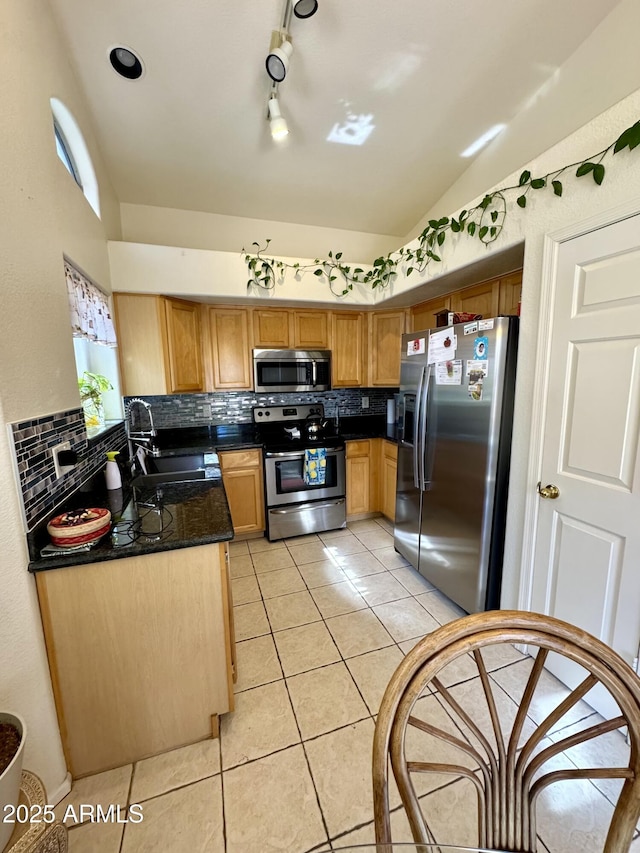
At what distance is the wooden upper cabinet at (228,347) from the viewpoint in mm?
2967

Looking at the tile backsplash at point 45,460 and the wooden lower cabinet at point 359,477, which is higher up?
the tile backsplash at point 45,460

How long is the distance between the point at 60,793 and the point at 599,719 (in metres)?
2.13

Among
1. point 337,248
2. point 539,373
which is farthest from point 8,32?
point 337,248

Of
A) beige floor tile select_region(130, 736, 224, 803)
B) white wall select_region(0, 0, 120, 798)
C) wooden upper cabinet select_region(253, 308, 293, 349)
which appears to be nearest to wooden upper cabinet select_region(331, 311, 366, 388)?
wooden upper cabinet select_region(253, 308, 293, 349)

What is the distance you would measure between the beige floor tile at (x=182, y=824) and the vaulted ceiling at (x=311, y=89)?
128 inches

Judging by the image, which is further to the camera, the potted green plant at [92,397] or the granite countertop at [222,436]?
the granite countertop at [222,436]

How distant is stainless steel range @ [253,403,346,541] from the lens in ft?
9.70

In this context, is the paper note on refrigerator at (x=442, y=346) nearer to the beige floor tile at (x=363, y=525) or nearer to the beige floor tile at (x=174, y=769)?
the beige floor tile at (x=363, y=525)

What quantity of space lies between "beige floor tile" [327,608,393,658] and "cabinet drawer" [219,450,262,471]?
1.39 meters

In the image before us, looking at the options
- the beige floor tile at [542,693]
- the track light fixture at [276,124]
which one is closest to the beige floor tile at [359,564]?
the beige floor tile at [542,693]

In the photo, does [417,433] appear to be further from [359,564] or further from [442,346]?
[359,564]

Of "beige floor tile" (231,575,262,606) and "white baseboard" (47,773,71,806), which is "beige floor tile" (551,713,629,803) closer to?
"beige floor tile" (231,575,262,606)

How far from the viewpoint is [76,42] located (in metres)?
1.64

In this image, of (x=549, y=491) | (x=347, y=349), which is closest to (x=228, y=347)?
(x=347, y=349)
